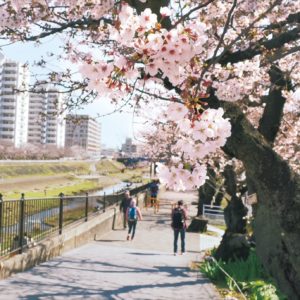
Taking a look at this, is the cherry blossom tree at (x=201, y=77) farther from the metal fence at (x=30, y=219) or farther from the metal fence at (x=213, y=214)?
the metal fence at (x=213, y=214)

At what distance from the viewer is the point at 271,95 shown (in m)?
9.55

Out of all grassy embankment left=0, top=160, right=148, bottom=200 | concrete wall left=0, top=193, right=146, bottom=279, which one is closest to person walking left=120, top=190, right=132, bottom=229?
concrete wall left=0, top=193, right=146, bottom=279

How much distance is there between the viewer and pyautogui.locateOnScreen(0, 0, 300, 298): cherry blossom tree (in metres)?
3.14

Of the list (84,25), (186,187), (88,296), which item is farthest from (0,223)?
(186,187)

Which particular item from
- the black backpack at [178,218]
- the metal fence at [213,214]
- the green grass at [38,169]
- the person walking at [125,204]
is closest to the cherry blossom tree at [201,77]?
the black backpack at [178,218]

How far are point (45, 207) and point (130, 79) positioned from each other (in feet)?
28.7

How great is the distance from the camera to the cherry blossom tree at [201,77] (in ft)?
10.3

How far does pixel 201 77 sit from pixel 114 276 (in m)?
7.34

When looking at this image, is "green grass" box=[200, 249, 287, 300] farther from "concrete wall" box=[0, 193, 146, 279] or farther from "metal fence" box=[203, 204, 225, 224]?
"metal fence" box=[203, 204, 225, 224]

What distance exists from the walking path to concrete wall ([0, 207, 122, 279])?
0.19m

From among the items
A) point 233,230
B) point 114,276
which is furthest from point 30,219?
point 233,230

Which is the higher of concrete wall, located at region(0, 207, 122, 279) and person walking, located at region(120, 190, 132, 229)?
person walking, located at region(120, 190, 132, 229)

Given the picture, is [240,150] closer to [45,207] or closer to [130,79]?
[130,79]

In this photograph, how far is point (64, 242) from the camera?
12109 mm
